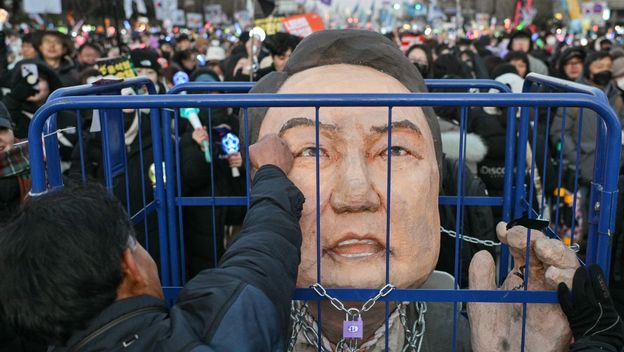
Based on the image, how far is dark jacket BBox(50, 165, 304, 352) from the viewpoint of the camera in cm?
134

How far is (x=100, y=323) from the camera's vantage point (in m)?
1.37

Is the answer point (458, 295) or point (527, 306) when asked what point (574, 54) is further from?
point (458, 295)

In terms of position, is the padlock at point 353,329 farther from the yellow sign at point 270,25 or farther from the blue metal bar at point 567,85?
the yellow sign at point 270,25

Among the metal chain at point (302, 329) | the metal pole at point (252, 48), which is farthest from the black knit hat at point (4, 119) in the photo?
the metal chain at point (302, 329)

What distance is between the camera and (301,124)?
2.13m

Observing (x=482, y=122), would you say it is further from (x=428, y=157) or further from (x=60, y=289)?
(x=60, y=289)

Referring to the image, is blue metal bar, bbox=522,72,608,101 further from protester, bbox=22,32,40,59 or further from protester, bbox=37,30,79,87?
protester, bbox=22,32,40,59

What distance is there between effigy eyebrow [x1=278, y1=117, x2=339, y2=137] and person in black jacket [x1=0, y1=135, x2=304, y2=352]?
2.27ft

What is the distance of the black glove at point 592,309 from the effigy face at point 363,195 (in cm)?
49

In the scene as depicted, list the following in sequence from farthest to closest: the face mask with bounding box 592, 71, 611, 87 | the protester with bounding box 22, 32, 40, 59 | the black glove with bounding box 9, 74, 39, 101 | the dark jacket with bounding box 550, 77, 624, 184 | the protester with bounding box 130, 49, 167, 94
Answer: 1. the protester with bounding box 22, 32, 40, 59
2. the face mask with bounding box 592, 71, 611, 87
3. the protester with bounding box 130, 49, 167, 94
4. the dark jacket with bounding box 550, 77, 624, 184
5. the black glove with bounding box 9, 74, 39, 101

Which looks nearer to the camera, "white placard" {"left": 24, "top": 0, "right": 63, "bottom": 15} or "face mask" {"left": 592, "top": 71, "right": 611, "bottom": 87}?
"face mask" {"left": 592, "top": 71, "right": 611, "bottom": 87}

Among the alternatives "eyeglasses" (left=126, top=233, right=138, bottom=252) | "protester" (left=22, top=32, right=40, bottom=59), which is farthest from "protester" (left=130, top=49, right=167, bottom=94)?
"eyeglasses" (left=126, top=233, right=138, bottom=252)

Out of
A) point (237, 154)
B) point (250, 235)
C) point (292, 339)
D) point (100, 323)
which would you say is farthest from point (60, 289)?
point (237, 154)

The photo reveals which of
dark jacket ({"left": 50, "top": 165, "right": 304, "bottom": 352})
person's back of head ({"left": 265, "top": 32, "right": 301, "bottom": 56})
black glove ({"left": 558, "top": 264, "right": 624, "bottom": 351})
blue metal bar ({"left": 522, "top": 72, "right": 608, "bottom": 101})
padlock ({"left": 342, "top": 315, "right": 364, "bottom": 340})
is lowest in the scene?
padlock ({"left": 342, "top": 315, "right": 364, "bottom": 340})
